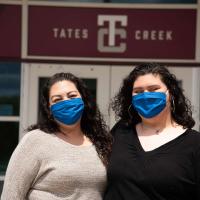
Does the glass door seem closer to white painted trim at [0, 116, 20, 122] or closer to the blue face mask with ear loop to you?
white painted trim at [0, 116, 20, 122]

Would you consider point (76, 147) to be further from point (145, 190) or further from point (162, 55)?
point (162, 55)

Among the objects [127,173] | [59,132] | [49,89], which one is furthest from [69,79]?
[127,173]

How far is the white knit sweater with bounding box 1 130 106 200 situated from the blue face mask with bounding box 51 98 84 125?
0.14m

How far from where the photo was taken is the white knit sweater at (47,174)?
2402 mm

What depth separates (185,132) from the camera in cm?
237

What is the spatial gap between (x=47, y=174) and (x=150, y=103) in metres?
0.61

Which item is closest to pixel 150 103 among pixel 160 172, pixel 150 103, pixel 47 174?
pixel 150 103

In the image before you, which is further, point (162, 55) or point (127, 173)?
point (162, 55)

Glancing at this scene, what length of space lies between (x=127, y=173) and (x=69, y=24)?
3520mm

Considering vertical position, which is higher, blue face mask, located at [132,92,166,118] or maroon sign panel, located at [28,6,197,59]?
maroon sign panel, located at [28,6,197,59]

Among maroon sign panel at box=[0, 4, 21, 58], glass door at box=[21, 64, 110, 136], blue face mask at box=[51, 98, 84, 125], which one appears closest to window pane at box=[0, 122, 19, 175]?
glass door at box=[21, 64, 110, 136]

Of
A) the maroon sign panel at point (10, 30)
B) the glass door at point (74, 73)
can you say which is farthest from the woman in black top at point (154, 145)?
the maroon sign panel at point (10, 30)

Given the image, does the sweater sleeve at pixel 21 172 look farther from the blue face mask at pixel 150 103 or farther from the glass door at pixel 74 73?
the glass door at pixel 74 73

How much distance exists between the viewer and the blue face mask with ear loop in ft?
7.82
